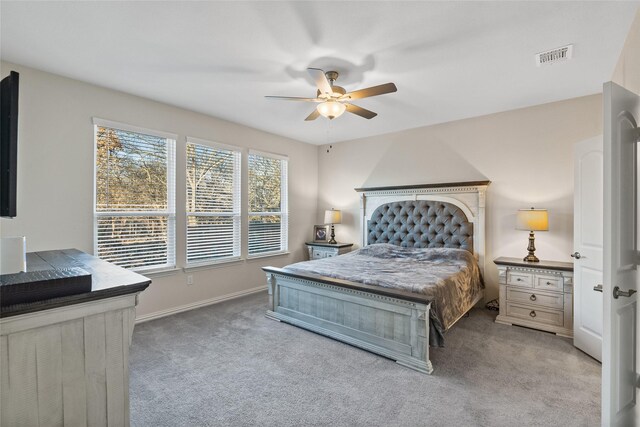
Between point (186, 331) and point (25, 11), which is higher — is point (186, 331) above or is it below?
below

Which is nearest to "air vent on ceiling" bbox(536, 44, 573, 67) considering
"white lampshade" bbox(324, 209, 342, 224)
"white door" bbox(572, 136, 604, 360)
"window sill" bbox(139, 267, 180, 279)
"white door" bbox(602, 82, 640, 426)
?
"white door" bbox(572, 136, 604, 360)

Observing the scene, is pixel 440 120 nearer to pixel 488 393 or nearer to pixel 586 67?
pixel 586 67

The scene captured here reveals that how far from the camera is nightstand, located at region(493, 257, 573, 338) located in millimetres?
3197

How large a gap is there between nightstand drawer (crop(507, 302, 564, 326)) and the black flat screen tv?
4.30m

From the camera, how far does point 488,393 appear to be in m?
2.18

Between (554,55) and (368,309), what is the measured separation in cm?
275

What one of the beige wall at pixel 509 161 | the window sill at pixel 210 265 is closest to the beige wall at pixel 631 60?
the beige wall at pixel 509 161

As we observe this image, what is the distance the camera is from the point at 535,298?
338cm

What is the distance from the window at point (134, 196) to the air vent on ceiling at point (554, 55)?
405 centimetres

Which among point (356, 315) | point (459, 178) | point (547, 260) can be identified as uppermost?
point (459, 178)

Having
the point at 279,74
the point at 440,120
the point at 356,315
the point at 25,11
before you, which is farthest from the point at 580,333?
the point at 25,11

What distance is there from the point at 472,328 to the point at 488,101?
2.70 meters

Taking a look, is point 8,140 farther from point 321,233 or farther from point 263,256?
point 321,233

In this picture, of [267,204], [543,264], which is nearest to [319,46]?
[267,204]
